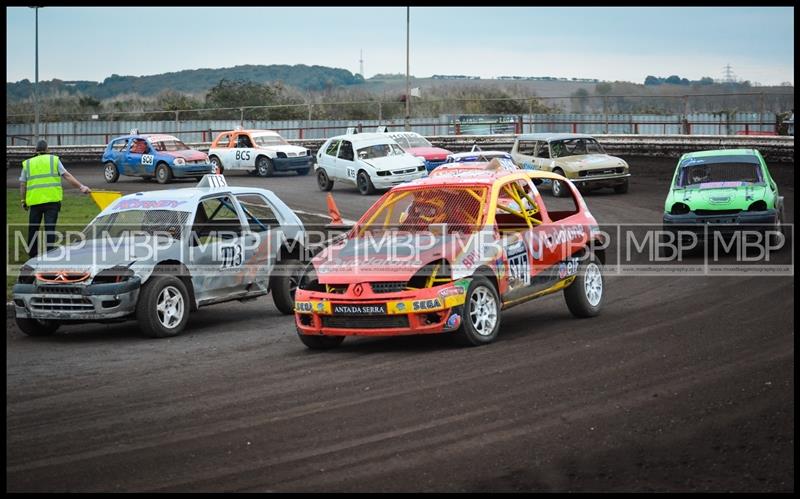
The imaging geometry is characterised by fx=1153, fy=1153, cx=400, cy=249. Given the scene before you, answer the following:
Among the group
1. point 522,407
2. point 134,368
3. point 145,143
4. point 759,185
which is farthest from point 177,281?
point 145,143

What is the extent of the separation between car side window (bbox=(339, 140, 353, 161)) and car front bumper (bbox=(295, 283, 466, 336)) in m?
19.6

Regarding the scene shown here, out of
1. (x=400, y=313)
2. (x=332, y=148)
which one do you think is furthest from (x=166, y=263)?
(x=332, y=148)

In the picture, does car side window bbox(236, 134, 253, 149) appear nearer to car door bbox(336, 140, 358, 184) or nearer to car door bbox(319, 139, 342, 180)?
car door bbox(319, 139, 342, 180)

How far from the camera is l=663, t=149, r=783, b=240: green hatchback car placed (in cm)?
1739

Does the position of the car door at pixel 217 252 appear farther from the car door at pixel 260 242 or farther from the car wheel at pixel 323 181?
the car wheel at pixel 323 181

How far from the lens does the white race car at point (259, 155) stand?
3484 centimetres

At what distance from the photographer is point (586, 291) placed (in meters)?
12.3

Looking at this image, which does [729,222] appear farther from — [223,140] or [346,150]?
[223,140]

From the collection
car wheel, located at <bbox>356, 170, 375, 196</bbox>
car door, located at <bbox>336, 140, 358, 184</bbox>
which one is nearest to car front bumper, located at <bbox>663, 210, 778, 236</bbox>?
car wheel, located at <bbox>356, 170, 375, 196</bbox>

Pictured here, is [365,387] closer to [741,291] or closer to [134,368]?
[134,368]

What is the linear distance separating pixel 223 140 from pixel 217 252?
24.8 metres

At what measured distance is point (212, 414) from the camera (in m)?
7.98

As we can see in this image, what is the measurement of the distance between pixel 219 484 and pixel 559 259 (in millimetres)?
6545

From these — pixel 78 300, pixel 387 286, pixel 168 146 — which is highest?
pixel 168 146
